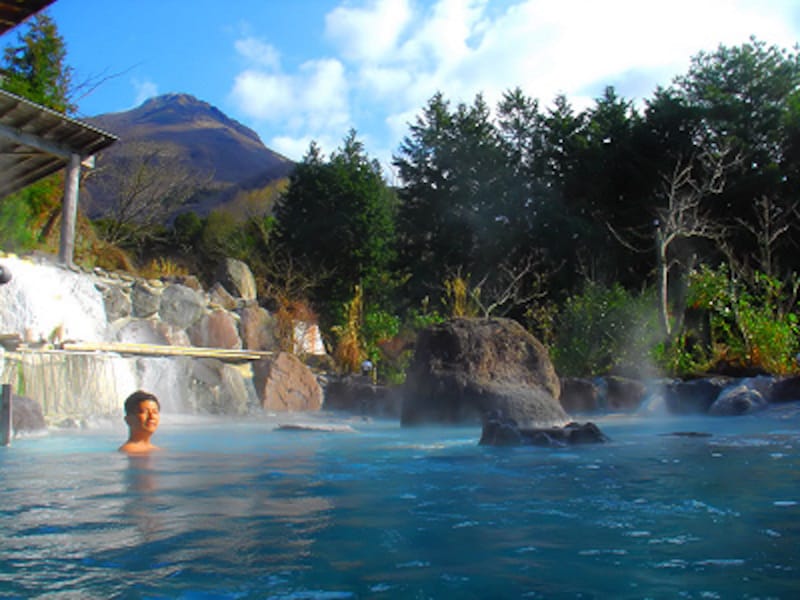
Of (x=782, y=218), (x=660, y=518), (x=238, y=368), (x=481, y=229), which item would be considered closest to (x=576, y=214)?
(x=481, y=229)

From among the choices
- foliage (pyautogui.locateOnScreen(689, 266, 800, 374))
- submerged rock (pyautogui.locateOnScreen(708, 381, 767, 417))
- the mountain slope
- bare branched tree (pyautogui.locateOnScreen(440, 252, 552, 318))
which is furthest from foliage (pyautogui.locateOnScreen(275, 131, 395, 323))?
the mountain slope

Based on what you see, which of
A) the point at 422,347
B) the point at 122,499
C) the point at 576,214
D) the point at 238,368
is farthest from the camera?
the point at 576,214

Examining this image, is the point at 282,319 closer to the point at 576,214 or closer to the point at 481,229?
the point at 481,229

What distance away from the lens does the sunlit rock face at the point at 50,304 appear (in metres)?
9.76

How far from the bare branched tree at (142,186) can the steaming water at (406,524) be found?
58.0 ft

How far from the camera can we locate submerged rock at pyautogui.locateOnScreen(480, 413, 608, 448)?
546cm

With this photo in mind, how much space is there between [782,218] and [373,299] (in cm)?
958

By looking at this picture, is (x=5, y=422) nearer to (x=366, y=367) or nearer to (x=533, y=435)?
(x=533, y=435)

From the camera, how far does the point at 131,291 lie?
40.5ft

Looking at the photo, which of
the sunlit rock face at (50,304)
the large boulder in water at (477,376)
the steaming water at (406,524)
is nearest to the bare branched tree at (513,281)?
the large boulder in water at (477,376)

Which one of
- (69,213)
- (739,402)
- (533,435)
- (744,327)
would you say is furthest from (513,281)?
(533,435)

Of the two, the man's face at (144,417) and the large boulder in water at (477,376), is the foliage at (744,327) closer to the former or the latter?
the large boulder in water at (477,376)

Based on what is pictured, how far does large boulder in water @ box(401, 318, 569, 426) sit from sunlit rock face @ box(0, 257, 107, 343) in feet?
Answer: 14.6

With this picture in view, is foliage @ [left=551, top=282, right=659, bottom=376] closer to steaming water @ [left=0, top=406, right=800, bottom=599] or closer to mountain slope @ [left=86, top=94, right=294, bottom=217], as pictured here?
steaming water @ [left=0, top=406, right=800, bottom=599]
